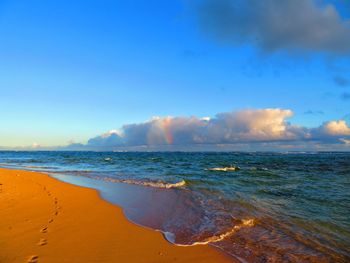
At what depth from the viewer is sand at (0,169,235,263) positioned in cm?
597

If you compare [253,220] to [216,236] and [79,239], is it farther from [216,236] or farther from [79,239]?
[79,239]

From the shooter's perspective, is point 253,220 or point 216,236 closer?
point 216,236

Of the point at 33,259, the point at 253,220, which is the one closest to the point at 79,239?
the point at 33,259

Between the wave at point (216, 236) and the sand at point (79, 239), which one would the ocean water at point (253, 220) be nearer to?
the wave at point (216, 236)

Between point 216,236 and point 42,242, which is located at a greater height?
point 42,242

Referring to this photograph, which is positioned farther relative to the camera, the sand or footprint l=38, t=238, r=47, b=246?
footprint l=38, t=238, r=47, b=246

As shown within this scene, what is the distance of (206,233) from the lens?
8.30 metres

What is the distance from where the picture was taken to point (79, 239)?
706 cm

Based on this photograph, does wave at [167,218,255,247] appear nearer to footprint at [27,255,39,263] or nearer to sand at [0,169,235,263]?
sand at [0,169,235,263]

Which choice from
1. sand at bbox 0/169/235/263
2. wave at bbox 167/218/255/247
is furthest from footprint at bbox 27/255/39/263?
wave at bbox 167/218/255/247

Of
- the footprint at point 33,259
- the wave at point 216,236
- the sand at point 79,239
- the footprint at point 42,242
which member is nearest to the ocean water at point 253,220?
the wave at point 216,236

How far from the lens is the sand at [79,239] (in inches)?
235

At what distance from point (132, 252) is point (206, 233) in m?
2.67

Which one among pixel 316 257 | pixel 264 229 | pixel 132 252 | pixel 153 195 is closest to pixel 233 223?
pixel 264 229
